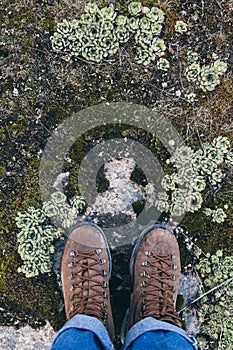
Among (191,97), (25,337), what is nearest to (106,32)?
(191,97)

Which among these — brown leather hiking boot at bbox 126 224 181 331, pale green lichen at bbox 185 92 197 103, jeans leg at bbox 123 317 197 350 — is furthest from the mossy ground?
jeans leg at bbox 123 317 197 350

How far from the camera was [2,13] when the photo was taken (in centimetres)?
443

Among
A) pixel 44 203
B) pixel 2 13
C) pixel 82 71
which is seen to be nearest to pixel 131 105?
pixel 82 71

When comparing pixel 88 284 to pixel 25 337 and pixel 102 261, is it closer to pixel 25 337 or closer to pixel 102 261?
pixel 102 261

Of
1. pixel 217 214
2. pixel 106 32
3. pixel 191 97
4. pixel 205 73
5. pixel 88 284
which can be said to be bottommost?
pixel 88 284

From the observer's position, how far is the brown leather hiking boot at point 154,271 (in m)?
4.16

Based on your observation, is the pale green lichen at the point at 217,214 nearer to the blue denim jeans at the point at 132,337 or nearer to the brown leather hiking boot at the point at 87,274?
the brown leather hiking boot at the point at 87,274

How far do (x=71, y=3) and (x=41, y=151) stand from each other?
161cm

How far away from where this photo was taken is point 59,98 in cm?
449

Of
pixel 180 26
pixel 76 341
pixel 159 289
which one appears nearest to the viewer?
pixel 76 341

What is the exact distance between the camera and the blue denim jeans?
11.0 ft

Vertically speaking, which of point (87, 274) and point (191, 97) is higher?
point (191, 97)

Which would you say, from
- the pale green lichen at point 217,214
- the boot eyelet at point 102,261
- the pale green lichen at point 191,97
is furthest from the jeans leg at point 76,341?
the pale green lichen at point 191,97

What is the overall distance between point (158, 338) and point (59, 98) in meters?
2.61
